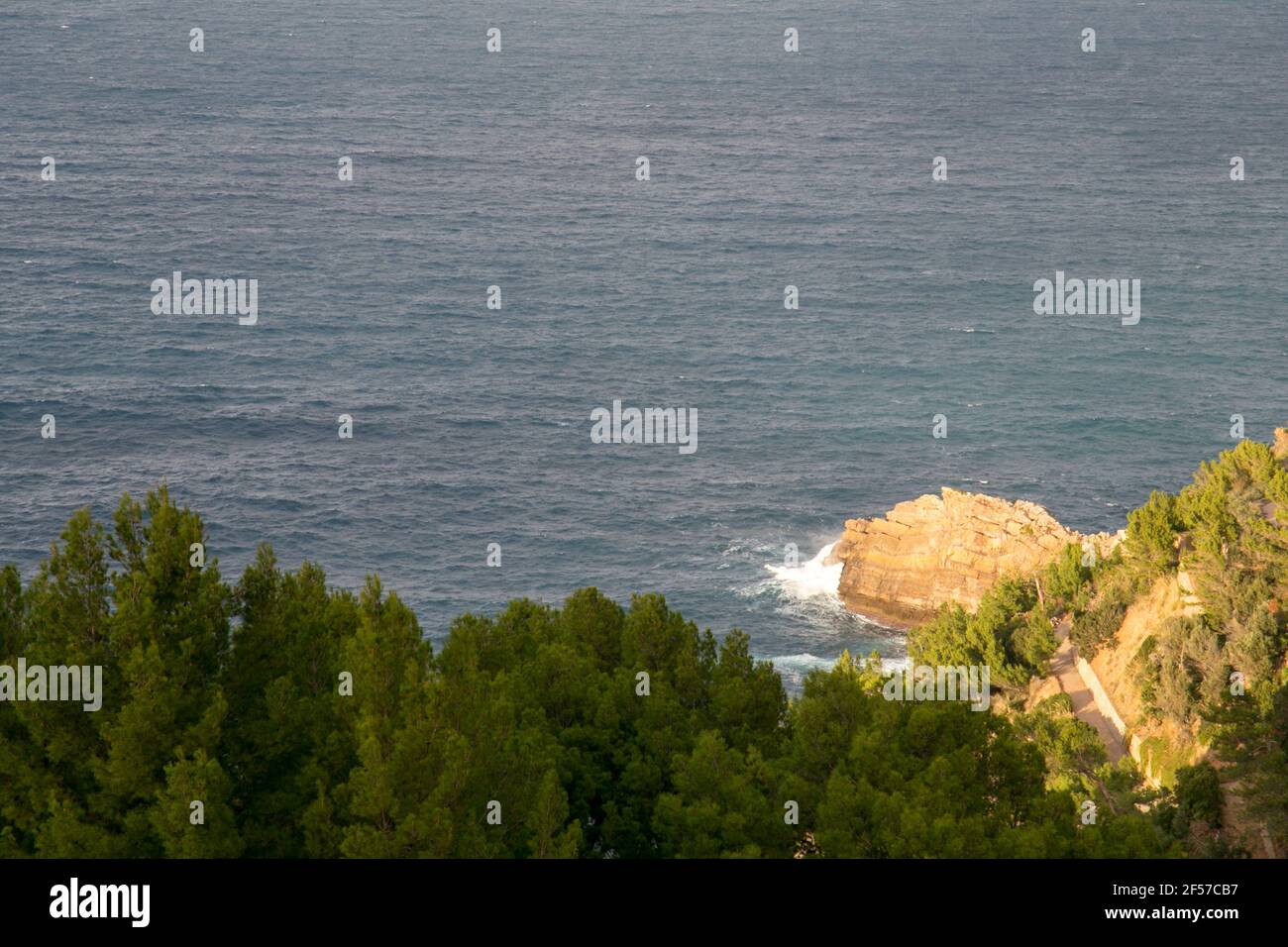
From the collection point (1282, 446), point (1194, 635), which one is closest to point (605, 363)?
point (1282, 446)

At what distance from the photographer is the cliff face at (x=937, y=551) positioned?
322ft

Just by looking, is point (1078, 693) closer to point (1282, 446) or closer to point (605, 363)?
point (1282, 446)

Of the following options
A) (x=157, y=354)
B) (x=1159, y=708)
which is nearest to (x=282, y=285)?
(x=157, y=354)

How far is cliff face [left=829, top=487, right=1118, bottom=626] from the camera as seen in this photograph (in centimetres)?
9819

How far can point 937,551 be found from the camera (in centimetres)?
10125

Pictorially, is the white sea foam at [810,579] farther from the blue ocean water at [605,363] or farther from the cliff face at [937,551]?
the cliff face at [937,551]

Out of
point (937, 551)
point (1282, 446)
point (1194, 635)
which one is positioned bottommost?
point (1194, 635)

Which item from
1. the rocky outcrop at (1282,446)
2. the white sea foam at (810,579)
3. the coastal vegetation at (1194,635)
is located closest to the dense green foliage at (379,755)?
the coastal vegetation at (1194,635)

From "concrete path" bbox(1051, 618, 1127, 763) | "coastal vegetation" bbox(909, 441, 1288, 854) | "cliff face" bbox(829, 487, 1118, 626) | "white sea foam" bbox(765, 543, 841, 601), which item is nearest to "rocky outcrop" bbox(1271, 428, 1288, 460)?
"coastal vegetation" bbox(909, 441, 1288, 854)

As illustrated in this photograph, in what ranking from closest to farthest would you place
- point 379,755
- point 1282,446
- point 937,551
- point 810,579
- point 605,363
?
point 379,755
point 1282,446
point 937,551
point 810,579
point 605,363

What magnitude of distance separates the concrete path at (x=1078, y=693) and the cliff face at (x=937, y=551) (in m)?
24.8

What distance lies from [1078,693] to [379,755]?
138 ft
